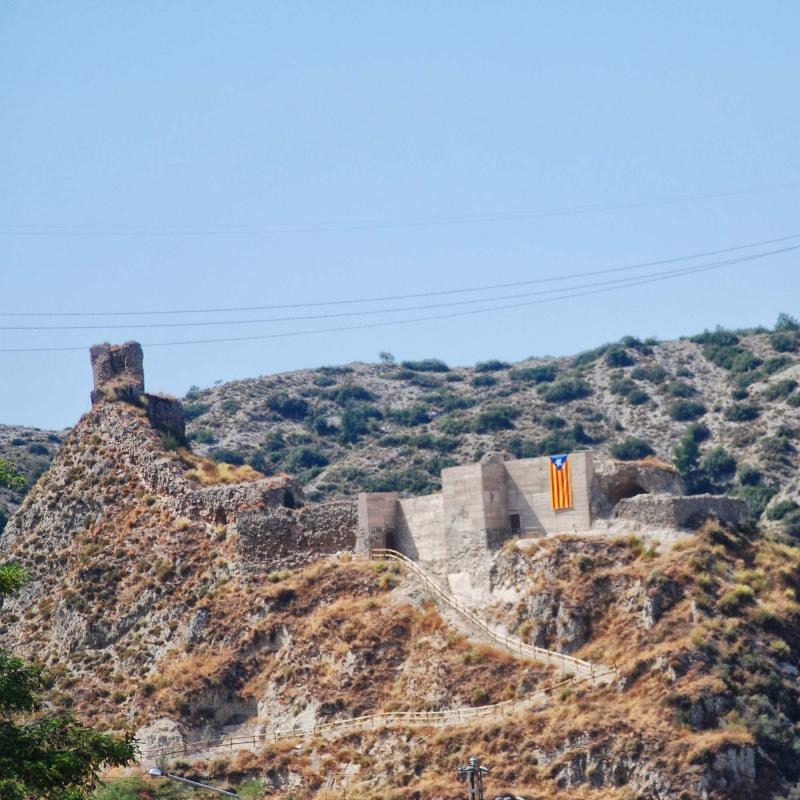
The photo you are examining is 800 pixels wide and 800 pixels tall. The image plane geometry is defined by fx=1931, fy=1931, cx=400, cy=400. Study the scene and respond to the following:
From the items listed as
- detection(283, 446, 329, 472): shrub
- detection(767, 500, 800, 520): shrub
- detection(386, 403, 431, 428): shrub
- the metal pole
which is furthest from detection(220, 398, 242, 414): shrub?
the metal pole

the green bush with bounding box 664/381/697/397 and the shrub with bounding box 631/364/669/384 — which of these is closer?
the green bush with bounding box 664/381/697/397

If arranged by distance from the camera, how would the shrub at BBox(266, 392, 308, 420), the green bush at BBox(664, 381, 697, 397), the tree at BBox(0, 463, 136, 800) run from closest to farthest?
the tree at BBox(0, 463, 136, 800) < the green bush at BBox(664, 381, 697, 397) < the shrub at BBox(266, 392, 308, 420)

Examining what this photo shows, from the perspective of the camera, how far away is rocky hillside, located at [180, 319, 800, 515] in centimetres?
12700

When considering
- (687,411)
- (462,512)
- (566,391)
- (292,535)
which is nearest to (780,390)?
(687,411)

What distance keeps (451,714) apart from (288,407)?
269 ft

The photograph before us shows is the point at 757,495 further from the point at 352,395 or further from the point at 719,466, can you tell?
the point at 352,395

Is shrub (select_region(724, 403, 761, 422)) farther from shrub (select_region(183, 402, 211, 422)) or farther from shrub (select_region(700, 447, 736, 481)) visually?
shrub (select_region(183, 402, 211, 422))

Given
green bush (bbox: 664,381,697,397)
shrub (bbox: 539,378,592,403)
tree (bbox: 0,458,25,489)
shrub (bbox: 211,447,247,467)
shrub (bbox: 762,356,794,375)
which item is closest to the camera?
tree (bbox: 0,458,25,489)

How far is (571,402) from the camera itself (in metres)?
142

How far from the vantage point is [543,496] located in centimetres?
7188

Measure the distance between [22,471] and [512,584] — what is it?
61.9 metres

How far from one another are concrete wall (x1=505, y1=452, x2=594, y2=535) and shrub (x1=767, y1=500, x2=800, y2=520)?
148 ft

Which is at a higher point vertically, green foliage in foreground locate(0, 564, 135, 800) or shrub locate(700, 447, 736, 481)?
shrub locate(700, 447, 736, 481)

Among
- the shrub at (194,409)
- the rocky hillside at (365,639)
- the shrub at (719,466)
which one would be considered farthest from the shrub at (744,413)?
the rocky hillside at (365,639)
